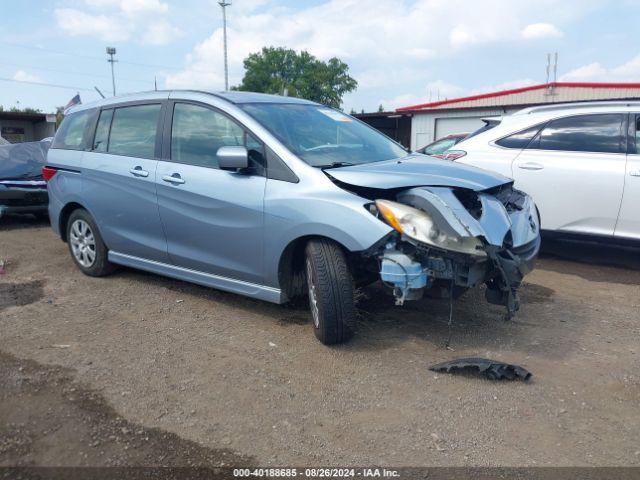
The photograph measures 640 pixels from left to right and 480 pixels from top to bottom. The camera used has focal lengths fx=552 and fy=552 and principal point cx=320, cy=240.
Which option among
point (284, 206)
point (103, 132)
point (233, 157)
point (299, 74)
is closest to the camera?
point (284, 206)

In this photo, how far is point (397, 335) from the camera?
409 centimetres

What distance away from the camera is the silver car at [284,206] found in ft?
11.4

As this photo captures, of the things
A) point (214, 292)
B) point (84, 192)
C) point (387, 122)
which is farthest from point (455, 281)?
point (387, 122)

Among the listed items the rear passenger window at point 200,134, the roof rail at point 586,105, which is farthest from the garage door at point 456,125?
the rear passenger window at point 200,134

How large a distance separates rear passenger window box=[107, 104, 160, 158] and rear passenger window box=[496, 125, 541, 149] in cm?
381

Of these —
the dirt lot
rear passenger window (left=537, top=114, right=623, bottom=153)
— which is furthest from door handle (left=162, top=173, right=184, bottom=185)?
rear passenger window (left=537, top=114, right=623, bottom=153)

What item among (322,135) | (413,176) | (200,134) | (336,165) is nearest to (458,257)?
(413,176)

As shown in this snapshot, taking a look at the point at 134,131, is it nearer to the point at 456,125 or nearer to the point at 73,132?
the point at 73,132

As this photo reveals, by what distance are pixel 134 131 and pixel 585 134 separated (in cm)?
461

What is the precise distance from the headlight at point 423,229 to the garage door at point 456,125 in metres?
19.0

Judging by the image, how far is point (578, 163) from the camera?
5.76m

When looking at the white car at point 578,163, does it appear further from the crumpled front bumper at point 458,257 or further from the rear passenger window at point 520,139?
the crumpled front bumper at point 458,257

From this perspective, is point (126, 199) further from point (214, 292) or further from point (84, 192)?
point (214, 292)

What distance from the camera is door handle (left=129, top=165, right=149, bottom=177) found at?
476cm
